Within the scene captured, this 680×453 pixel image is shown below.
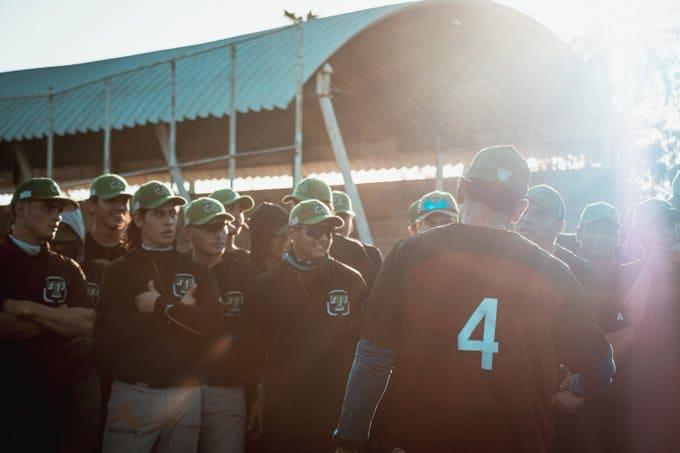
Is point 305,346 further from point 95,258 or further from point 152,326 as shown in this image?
point 95,258

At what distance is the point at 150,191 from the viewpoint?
5.07 metres

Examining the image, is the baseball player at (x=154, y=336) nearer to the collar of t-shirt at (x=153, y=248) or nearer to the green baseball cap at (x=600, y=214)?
the collar of t-shirt at (x=153, y=248)

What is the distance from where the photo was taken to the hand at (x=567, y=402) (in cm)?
536

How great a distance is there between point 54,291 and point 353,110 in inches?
655

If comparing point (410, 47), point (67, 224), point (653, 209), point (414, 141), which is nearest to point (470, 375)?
point (653, 209)

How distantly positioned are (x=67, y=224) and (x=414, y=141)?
52.9ft

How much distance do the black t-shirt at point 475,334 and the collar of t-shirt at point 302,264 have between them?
214 centimetres

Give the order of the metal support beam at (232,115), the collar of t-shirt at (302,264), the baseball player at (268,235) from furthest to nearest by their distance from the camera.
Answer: the metal support beam at (232,115) → the baseball player at (268,235) → the collar of t-shirt at (302,264)

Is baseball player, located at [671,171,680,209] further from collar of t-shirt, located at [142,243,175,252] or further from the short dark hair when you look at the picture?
collar of t-shirt, located at [142,243,175,252]

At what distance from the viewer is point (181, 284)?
16.5ft

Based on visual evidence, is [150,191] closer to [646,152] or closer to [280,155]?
[280,155]

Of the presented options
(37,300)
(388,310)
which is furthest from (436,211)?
(388,310)

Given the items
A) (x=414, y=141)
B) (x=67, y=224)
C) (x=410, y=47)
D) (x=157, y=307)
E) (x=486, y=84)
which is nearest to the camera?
(x=157, y=307)

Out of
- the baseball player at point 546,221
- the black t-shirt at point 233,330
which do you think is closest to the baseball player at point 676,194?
the baseball player at point 546,221
